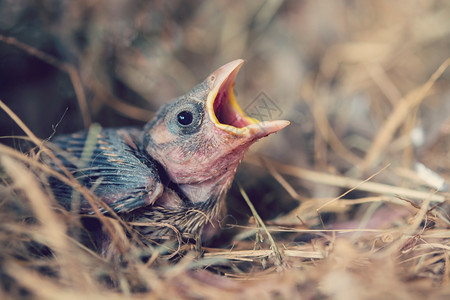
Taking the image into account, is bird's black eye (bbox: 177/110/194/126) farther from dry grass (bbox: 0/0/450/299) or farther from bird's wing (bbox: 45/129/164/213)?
dry grass (bbox: 0/0/450/299)

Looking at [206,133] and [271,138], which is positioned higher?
[206,133]

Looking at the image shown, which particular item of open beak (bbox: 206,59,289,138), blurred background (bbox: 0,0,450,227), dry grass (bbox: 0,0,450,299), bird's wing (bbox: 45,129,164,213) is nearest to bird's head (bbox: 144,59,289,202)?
open beak (bbox: 206,59,289,138)

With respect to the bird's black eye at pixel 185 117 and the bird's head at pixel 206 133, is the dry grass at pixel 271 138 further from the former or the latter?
the bird's black eye at pixel 185 117

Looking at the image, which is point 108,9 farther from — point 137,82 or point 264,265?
point 264,265

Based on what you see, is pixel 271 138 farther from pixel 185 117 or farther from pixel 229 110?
pixel 185 117

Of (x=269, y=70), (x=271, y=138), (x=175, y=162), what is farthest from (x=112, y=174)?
(x=269, y=70)

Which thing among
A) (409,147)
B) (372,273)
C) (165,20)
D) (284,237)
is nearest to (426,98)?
(409,147)

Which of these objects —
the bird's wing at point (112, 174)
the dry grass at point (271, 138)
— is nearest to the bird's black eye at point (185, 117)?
the bird's wing at point (112, 174)

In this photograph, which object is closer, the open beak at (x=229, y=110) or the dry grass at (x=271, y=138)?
the dry grass at (x=271, y=138)
